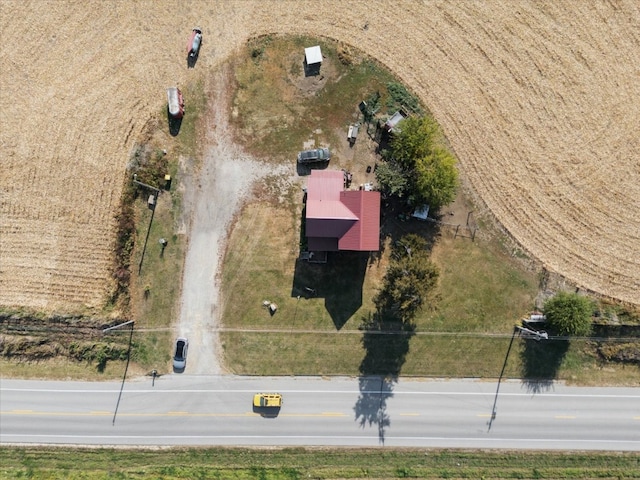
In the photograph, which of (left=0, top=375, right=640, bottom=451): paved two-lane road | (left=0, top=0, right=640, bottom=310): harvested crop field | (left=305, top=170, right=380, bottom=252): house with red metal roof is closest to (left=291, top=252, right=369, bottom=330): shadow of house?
(left=305, top=170, right=380, bottom=252): house with red metal roof

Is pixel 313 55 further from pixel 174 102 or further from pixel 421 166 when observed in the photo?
pixel 421 166

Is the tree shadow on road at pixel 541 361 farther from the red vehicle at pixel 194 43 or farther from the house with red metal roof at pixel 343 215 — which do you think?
the red vehicle at pixel 194 43

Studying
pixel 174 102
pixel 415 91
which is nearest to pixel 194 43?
pixel 174 102

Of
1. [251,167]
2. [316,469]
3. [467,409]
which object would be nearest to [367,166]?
Answer: [251,167]

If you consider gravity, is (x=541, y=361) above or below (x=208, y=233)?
below

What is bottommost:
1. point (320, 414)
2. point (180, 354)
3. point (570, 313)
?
point (320, 414)

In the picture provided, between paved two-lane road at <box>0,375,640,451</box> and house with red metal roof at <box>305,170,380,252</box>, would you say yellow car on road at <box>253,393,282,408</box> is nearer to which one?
paved two-lane road at <box>0,375,640,451</box>

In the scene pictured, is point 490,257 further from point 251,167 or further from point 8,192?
point 8,192
